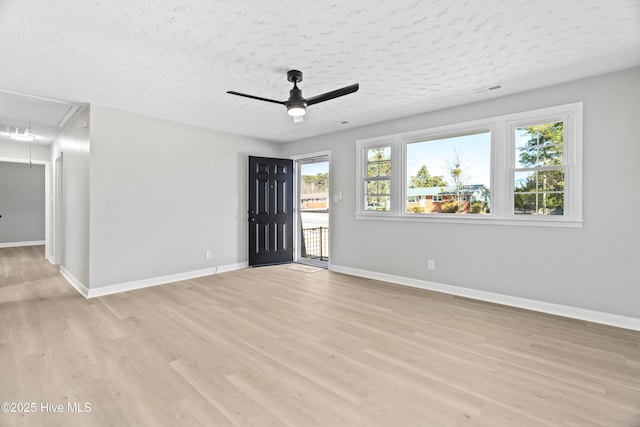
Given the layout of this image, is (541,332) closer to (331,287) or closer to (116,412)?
(331,287)

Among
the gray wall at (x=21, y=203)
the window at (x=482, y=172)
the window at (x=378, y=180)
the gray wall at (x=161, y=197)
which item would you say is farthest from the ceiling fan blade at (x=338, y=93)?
the gray wall at (x=21, y=203)

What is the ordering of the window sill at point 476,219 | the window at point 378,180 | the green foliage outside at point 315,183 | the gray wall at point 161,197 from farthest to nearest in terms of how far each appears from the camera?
the green foliage outside at point 315,183
the window at point 378,180
the gray wall at point 161,197
the window sill at point 476,219

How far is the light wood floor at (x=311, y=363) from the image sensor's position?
178 cm

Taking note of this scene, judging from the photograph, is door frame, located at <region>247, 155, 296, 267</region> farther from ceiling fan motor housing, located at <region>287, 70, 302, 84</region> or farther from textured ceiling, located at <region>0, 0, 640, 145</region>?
ceiling fan motor housing, located at <region>287, 70, 302, 84</region>

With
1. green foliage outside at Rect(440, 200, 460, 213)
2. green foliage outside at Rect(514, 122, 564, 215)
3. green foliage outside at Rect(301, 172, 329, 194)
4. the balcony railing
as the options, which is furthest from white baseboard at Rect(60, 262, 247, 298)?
green foliage outside at Rect(514, 122, 564, 215)

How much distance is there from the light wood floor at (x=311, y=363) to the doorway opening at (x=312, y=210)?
282 cm

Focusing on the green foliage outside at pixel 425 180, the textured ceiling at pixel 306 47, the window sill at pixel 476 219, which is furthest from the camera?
the green foliage outside at pixel 425 180

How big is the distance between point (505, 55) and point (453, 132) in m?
1.51

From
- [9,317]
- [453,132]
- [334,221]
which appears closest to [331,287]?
[334,221]

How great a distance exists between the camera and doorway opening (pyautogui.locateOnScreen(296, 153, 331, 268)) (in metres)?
6.45

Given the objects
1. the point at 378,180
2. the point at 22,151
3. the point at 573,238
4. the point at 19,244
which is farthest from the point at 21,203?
the point at 573,238

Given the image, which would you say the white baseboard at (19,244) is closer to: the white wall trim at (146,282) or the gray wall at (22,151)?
the gray wall at (22,151)

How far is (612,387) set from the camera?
2.02 meters

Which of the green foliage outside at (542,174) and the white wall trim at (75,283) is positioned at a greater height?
the green foliage outside at (542,174)
